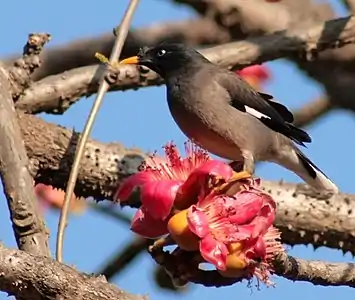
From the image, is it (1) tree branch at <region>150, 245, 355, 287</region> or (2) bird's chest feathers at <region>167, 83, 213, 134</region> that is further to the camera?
(2) bird's chest feathers at <region>167, 83, 213, 134</region>

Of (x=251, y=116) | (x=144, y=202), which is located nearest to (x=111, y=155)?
(x=251, y=116)

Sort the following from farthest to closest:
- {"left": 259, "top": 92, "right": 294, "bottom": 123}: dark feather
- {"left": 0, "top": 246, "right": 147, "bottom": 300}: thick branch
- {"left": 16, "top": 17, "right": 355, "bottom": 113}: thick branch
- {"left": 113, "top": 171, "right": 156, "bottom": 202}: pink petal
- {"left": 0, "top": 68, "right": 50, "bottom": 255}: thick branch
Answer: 1. {"left": 259, "top": 92, "right": 294, "bottom": 123}: dark feather
2. {"left": 16, "top": 17, "right": 355, "bottom": 113}: thick branch
3. {"left": 0, "top": 68, "right": 50, "bottom": 255}: thick branch
4. {"left": 113, "top": 171, "right": 156, "bottom": 202}: pink petal
5. {"left": 0, "top": 246, "right": 147, "bottom": 300}: thick branch

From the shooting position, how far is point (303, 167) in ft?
13.5

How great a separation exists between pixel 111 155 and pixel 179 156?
107 centimetres

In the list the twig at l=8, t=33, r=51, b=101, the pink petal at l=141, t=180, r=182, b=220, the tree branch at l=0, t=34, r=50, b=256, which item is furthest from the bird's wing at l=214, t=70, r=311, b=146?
the pink petal at l=141, t=180, r=182, b=220

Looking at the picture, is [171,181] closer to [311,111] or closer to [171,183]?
[171,183]

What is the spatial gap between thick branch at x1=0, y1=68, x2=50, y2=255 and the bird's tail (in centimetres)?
139

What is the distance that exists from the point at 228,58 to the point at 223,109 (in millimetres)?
259

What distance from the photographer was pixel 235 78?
3.83 meters

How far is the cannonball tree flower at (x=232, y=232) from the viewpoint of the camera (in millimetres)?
2258

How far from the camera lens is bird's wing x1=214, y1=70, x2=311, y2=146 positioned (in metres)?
3.77

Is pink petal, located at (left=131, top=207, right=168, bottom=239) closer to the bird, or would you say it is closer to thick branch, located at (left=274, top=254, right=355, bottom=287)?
thick branch, located at (left=274, top=254, right=355, bottom=287)

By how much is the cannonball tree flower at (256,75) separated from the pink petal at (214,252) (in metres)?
2.74

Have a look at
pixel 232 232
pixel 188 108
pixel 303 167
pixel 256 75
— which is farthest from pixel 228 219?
pixel 256 75
